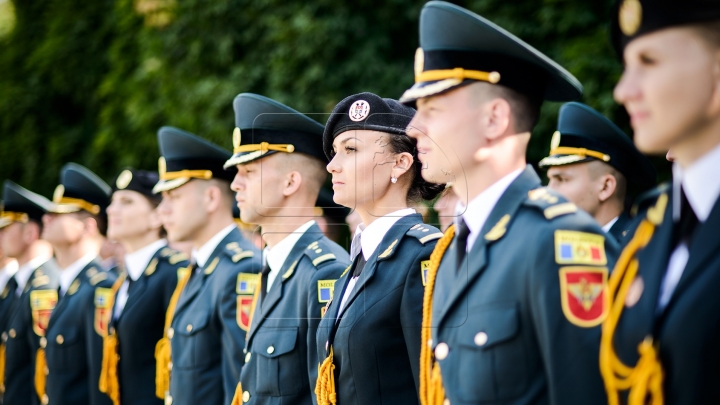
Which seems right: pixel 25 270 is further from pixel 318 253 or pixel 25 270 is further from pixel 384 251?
pixel 384 251

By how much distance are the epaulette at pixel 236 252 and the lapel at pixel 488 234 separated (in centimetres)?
257

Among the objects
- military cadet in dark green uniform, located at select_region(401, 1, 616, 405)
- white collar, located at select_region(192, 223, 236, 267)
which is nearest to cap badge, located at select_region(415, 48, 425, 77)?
military cadet in dark green uniform, located at select_region(401, 1, 616, 405)

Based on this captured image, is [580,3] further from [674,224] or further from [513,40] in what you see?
[674,224]

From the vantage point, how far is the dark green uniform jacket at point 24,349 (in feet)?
26.0

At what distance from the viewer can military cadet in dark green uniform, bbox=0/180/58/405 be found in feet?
26.0

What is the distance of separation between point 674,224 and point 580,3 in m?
6.08

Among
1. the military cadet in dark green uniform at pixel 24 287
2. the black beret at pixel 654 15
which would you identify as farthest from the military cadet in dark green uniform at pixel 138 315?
the black beret at pixel 654 15

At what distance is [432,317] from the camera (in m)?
2.96

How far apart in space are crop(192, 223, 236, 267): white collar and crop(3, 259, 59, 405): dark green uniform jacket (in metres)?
2.91

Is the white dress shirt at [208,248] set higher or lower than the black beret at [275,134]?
lower

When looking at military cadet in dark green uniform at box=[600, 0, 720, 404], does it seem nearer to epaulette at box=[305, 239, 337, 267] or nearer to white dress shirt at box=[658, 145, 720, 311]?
white dress shirt at box=[658, 145, 720, 311]

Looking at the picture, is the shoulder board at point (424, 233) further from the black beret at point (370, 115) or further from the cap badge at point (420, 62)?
the cap badge at point (420, 62)

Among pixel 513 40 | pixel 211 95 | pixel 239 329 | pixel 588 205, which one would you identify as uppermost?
pixel 211 95

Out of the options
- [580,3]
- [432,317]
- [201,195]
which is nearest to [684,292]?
[432,317]
